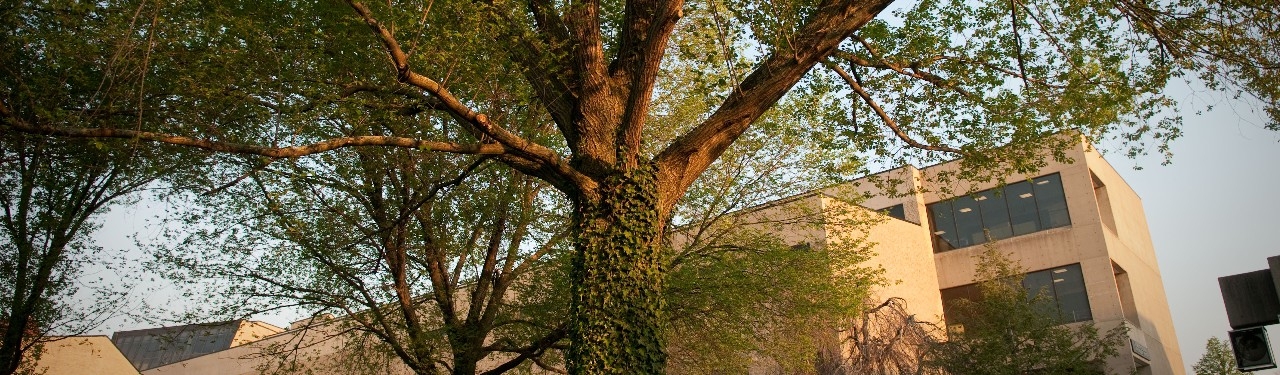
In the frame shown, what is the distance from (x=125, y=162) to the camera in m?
14.1

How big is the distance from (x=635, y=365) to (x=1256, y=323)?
5009 millimetres

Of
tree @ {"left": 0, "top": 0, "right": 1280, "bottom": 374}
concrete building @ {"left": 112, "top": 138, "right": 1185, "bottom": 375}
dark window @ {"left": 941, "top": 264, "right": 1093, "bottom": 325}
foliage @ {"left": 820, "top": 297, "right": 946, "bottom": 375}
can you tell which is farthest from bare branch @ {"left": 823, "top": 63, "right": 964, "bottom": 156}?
dark window @ {"left": 941, "top": 264, "right": 1093, "bottom": 325}

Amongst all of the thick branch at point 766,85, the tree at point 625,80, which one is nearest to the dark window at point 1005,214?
the tree at point 625,80

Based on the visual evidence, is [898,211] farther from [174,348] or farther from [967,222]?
[174,348]

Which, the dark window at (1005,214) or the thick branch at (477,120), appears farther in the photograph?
the dark window at (1005,214)

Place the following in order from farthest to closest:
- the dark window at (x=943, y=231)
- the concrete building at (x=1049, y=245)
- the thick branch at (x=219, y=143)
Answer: the dark window at (x=943, y=231) < the concrete building at (x=1049, y=245) < the thick branch at (x=219, y=143)

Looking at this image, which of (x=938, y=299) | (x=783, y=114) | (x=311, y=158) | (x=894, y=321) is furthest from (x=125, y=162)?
(x=938, y=299)

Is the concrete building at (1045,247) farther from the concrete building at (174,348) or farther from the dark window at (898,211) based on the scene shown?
the concrete building at (174,348)

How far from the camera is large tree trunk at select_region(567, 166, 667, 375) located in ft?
28.3

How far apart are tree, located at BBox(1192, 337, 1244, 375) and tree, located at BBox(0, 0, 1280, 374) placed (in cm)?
2367

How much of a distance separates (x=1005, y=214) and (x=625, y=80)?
25.6 m

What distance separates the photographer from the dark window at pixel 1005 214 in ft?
102

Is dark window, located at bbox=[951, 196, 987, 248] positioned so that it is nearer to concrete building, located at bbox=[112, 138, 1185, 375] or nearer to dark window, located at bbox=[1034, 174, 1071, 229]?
concrete building, located at bbox=[112, 138, 1185, 375]

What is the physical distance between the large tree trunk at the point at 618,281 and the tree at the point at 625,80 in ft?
0.05
